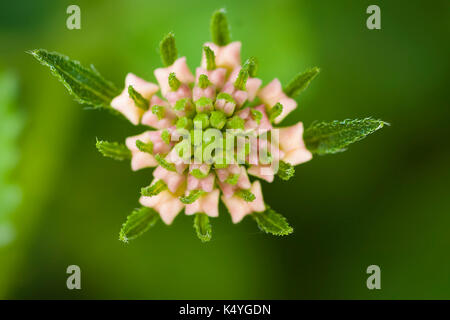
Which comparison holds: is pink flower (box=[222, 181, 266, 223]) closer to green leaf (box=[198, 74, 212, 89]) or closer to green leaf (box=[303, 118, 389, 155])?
green leaf (box=[303, 118, 389, 155])

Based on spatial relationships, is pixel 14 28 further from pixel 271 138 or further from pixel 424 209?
pixel 424 209

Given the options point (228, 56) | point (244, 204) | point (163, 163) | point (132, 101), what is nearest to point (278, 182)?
point (244, 204)

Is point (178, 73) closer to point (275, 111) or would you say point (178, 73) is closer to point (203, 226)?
point (275, 111)

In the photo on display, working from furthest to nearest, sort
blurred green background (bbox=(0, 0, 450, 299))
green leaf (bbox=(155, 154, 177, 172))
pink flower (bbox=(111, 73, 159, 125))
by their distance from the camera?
blurred green background (bbox=(0, 0, 450, 299)), pink flower (bbox=(111, 73, 159, 125)), green leaf (bbox=(155, 154, 177, 172))

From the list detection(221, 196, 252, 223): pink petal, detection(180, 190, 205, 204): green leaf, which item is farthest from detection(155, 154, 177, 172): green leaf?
detection(221, 196, 252, 223): pink petal

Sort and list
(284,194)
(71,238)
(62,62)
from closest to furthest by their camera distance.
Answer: (62,62), (284,194), (71,238)

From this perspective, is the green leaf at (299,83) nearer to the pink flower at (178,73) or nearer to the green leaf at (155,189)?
the pink flower at (178,73)

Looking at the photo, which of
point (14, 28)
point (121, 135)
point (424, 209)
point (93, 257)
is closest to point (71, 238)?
point (93, 257)
